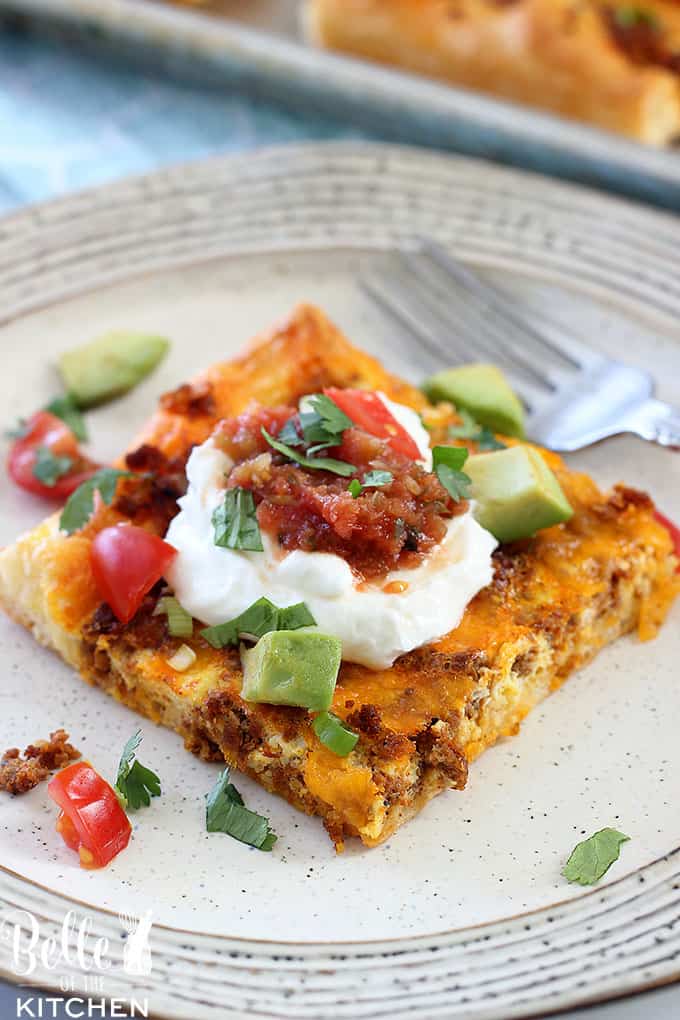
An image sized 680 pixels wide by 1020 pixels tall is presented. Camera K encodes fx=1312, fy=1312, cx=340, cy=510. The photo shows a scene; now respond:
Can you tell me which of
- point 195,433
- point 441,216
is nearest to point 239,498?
point 195,433

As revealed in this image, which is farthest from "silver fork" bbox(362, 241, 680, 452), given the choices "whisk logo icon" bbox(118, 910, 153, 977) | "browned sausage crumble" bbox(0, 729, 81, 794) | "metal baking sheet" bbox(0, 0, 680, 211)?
"whisk logo icon" bbox(118, 910, 153, 977)

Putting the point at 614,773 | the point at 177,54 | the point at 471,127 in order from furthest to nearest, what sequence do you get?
the point at 177,54
the point at 471,127
the point at 614,773

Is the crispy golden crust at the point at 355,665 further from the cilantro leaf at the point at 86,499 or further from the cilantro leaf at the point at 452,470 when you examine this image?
the cilantro leaf at the point at 452,470

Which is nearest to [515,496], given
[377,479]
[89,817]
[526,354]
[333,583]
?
[377,479]

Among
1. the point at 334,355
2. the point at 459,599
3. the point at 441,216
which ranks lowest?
the point at 459,599

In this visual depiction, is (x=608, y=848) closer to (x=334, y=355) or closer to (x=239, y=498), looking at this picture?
(x=239, y=498)

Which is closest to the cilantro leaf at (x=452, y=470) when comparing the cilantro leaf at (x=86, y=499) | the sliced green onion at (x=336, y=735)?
the sliced green onion at (x=336, y=735)
